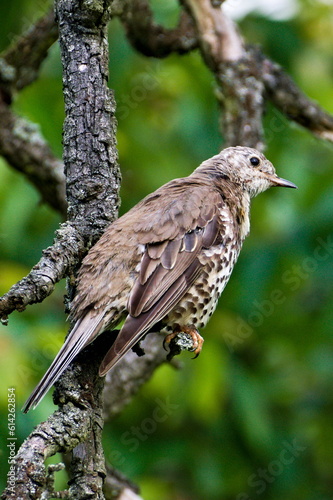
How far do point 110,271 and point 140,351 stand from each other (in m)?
0.46

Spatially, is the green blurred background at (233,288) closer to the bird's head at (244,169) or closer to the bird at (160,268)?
the bird's head at (244,169)

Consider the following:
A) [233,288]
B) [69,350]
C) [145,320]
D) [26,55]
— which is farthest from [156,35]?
[69,350]

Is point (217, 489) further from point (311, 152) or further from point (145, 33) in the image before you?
point (145, 33)

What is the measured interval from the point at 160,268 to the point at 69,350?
94 centimetres

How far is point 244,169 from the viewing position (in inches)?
218

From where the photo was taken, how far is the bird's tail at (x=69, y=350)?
3.25m

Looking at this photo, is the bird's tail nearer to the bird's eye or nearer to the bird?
the bird

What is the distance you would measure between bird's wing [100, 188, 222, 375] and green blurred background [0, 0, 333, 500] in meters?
1.78

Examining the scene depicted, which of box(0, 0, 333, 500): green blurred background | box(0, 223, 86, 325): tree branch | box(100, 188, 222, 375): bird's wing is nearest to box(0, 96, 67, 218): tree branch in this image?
box(0, 0, 333, 500): green blurred background

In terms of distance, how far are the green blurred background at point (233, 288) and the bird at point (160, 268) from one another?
162 cm

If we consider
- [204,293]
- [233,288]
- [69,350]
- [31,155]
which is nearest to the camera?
[69,350]

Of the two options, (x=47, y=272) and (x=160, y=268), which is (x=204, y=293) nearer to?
(x=160, y=268)

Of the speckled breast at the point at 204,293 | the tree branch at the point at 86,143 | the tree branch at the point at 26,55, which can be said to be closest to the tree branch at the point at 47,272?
the tree branch at the point at 86,143

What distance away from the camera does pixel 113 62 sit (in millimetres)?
6453
